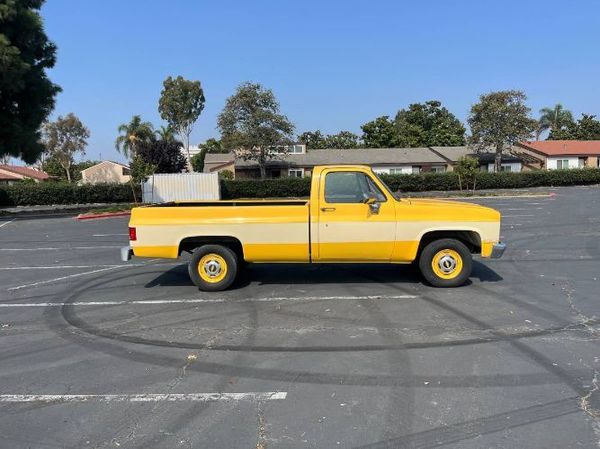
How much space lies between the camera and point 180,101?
222 feet

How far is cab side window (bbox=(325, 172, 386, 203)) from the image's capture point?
7.99 metres

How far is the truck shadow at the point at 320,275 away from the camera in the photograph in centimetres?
877

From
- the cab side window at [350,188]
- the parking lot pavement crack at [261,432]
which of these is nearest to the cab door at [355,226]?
the cab side window at [350,188]

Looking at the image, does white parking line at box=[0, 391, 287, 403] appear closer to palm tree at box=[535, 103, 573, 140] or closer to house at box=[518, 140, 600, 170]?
house at box=[518, 140, 600, 170]

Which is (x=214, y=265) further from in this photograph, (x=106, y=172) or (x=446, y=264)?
(x=106, y=172)

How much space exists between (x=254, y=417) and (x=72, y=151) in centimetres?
8375

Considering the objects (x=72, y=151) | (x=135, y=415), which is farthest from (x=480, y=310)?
(x=72, y=151)

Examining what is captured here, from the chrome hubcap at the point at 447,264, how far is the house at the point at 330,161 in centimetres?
4305

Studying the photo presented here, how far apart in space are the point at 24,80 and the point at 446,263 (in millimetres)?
29026

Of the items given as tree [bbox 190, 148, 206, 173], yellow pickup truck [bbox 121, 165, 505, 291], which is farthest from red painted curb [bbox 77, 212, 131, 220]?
tree [bbox 190, 148, 206, 173]

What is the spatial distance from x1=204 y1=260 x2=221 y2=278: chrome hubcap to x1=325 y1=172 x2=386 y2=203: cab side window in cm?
203

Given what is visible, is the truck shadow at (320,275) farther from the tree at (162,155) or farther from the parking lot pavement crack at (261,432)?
the tree at (162,155)

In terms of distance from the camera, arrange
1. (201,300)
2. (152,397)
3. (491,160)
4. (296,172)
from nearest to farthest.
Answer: (152,397)
(201,300)
(296,172)
(491,160)

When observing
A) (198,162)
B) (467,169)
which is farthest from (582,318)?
(198,162)
